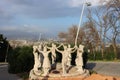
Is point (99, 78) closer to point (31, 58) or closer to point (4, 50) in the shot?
point (31, 58)

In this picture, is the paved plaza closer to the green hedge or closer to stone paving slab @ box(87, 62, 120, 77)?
stone paving slab @ box(87, 62, 120, 77)

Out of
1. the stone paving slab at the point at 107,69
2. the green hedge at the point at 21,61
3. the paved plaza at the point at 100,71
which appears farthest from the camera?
the green hedge at the point at 21,61

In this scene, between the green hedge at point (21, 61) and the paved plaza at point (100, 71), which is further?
the green hedge at point (21, 61)

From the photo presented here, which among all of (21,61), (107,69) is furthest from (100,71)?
(21,61)

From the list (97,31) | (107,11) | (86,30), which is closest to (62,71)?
(107,11)

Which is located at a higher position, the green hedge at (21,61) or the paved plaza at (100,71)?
the green hedge at (21,61)

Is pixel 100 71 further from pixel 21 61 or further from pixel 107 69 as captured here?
pixel 21 61

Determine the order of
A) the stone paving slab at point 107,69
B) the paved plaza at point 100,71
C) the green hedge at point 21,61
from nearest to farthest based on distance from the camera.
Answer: the paved plaza at point 100,71 → the stone paving slab at point 107,69 → the green hedge at point 21,61

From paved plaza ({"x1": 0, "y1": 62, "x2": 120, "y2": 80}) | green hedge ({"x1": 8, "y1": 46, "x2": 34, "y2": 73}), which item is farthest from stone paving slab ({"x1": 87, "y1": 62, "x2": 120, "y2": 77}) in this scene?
green hedge ({"x1": 8, "y1": 46, "x2": 34, "y2": 73})

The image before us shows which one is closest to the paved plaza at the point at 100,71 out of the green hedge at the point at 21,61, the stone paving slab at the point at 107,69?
the stone paving slab at the point at 107,69

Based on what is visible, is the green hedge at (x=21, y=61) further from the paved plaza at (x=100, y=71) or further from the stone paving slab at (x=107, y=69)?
the stone paving slab at (x=107, y=69)

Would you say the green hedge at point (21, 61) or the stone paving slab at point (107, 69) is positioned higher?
the green hedge at point (21, 61)

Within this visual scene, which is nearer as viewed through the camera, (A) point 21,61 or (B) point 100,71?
(B) point 100,71

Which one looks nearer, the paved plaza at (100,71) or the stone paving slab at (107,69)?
the paved plaza at (100,71)
